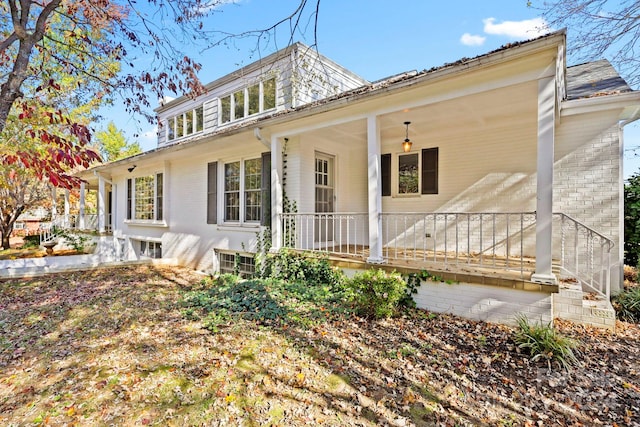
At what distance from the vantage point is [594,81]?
253 inches

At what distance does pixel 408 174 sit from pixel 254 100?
5512 mm

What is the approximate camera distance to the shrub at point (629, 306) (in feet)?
15.7

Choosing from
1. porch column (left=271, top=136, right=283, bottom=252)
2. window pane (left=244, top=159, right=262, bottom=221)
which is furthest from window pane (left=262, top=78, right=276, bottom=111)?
porch column (left=271, top=136, right=283, bottom=252)

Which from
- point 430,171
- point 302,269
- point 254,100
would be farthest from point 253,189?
point 430,171

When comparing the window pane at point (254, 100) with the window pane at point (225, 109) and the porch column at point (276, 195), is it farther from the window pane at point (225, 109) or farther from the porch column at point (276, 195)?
the porch column at point (276, 195)

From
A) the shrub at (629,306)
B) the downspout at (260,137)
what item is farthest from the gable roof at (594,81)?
the downspout at (260,137)

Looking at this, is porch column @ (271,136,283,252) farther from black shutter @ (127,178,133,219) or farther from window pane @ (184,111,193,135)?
black shutter @ (127,178,133,219)

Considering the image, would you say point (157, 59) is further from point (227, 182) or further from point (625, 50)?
point (625, 50)

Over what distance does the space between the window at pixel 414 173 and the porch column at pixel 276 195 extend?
2.66m

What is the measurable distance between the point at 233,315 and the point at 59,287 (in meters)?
4.55

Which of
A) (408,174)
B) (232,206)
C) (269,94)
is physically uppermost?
(269,94)

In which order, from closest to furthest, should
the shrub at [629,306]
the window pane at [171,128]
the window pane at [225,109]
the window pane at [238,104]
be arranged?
1. the shrub at [629,306]
2. the window pane at [238,104]
3. the window pane at [225,109]
4. the window pane at [171,128]

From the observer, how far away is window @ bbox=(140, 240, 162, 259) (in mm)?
11336

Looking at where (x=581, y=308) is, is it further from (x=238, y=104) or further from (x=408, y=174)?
(x=238, y=104)
